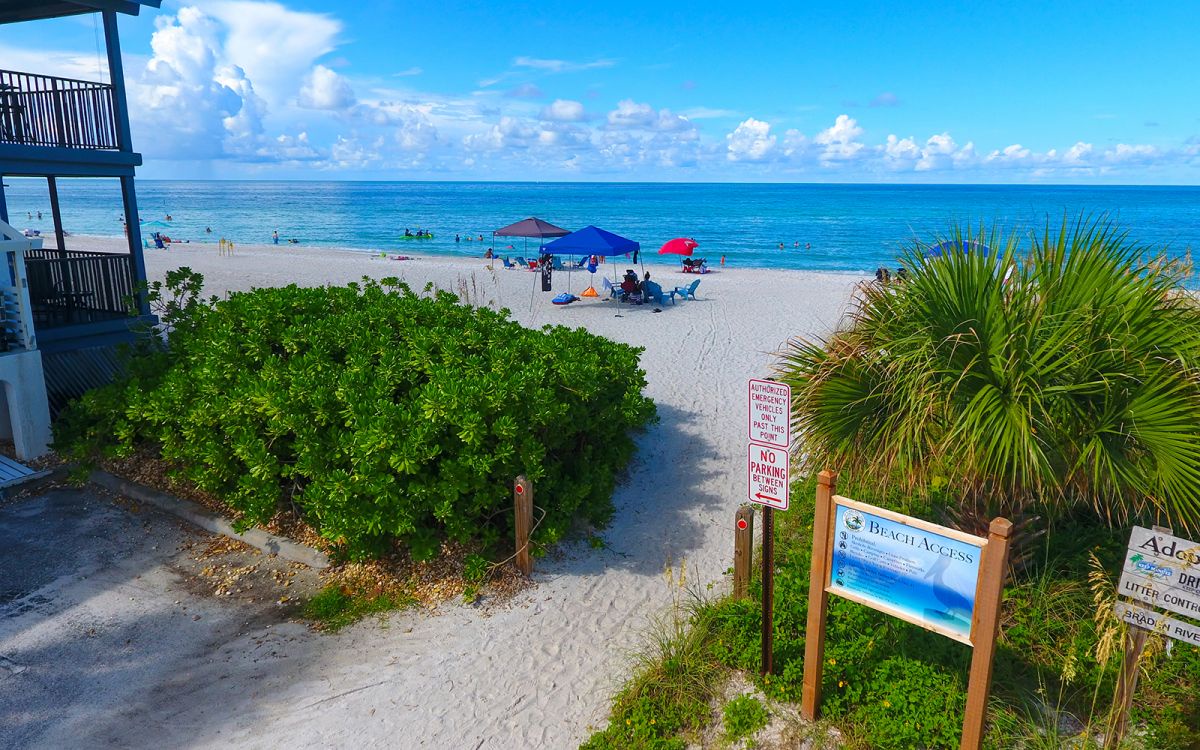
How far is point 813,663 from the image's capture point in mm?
4879

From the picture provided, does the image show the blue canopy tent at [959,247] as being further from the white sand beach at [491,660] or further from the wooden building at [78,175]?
the wooden building at [78,175]

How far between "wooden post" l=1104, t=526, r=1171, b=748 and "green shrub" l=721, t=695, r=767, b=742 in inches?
78.2

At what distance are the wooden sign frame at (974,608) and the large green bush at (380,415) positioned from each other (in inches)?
113

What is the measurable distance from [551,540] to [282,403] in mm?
2813

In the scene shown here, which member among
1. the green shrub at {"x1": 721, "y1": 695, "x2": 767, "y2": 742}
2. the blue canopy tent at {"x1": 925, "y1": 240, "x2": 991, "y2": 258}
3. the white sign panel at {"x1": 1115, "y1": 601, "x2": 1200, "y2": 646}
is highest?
the blue canopy tent at {"x1": 925, "y1": 240, "x2": 991, "y2": 258}

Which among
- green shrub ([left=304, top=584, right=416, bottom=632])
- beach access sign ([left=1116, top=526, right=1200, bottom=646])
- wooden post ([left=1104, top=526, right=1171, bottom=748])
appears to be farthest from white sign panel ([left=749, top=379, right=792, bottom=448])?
green shrub ([left=304, top=584, right=416, bottom=632])

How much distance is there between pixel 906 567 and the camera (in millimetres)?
4340

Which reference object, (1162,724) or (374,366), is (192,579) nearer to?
(374,366)

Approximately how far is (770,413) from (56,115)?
11.9 m

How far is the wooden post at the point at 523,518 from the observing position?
6.74 metres

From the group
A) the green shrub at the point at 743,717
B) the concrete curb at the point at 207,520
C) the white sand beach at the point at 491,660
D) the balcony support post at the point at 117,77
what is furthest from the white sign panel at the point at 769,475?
the balcony support post at the point at 117,77

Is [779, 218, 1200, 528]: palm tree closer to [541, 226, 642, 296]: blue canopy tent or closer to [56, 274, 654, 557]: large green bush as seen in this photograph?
[56, 274, 654, 557]: large green bush

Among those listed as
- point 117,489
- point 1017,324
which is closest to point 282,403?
point 117,489

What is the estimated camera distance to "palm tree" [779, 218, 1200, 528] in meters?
4.70
